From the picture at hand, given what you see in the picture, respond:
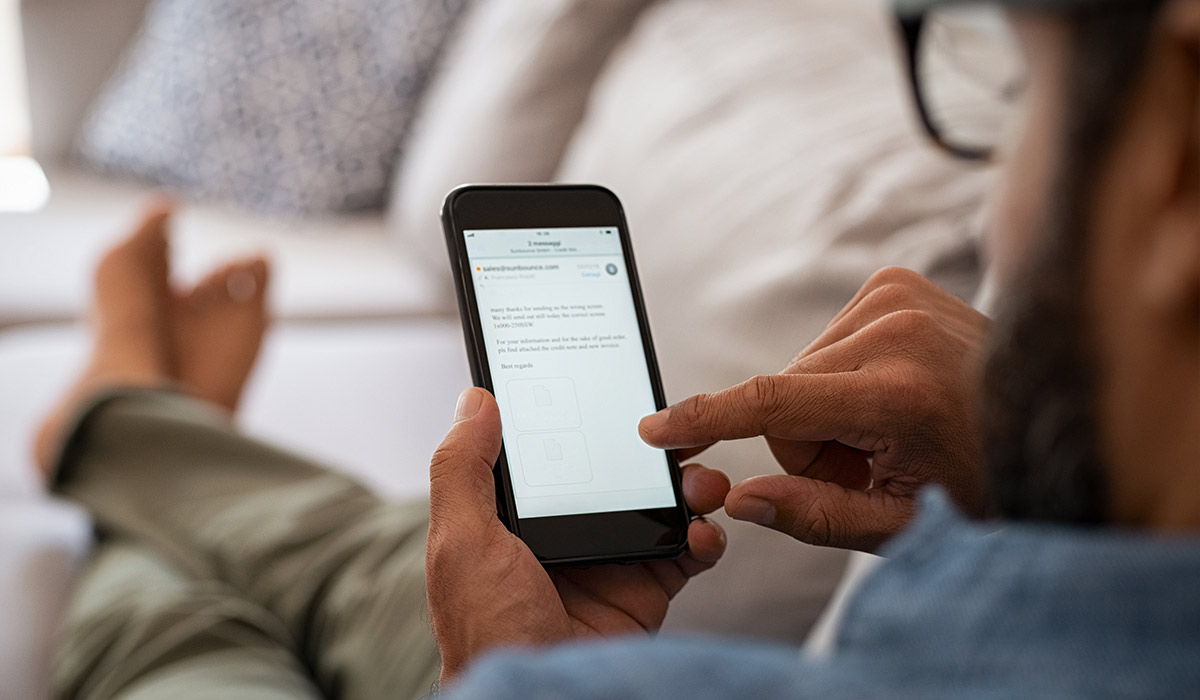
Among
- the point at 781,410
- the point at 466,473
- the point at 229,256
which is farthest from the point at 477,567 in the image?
the point at 229,256

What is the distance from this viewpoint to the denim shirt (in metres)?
0.30

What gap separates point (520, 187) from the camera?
67 centimetres

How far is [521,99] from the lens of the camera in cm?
146

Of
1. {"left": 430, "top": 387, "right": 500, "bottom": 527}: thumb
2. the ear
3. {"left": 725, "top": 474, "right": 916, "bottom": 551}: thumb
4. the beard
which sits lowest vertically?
{"left": 725, "top": 474, "right": 916, "bottom": 551}: thumb

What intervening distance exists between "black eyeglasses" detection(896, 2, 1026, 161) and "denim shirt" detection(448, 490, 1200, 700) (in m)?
0.15

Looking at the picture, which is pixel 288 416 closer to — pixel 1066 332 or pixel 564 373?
pixel 564 373

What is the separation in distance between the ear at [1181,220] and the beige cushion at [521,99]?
42.0 inches

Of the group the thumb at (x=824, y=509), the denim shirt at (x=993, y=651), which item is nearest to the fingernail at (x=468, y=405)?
the thumb at (x=824, y=509)

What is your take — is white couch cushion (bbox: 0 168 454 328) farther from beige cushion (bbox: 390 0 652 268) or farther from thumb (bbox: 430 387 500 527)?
thumb (bbox: 430 387 500 527)

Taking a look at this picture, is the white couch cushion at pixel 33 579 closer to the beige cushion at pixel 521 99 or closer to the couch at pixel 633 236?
the couch at pixel 633 236

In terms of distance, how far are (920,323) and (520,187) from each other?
24cm

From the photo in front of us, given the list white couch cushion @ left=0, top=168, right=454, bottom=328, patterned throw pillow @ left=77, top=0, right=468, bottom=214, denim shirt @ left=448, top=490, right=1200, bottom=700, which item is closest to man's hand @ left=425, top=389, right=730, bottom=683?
denim shirt @ left=448, top=490, right=1200, bottom=700

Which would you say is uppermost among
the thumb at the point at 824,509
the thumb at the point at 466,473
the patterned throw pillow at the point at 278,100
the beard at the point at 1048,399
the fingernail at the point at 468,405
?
the patterned throw pillow at the point at 278,100

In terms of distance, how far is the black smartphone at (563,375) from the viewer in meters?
0.60
